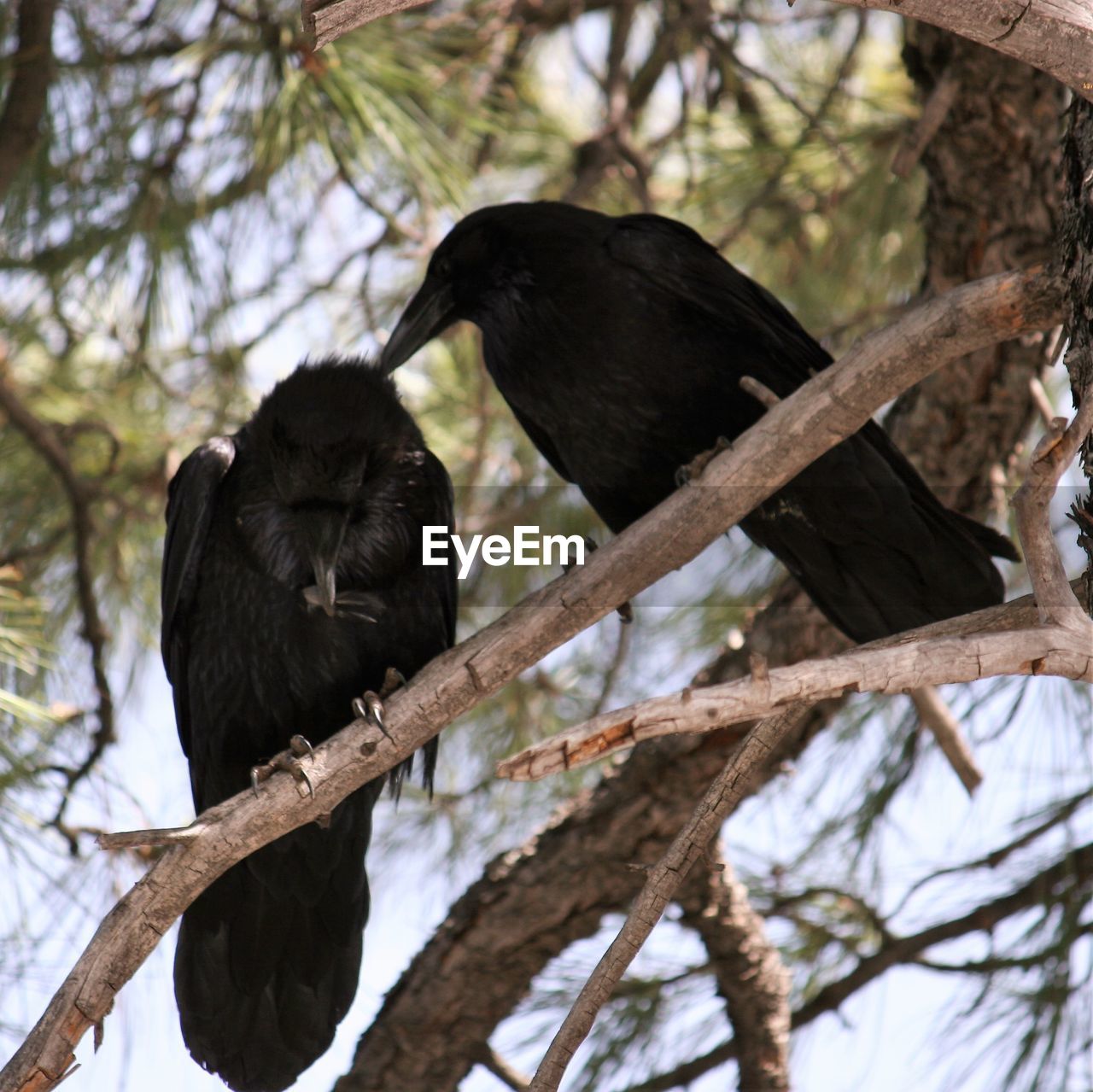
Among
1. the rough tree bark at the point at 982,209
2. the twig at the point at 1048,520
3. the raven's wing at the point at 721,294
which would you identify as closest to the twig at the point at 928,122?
the rough tree bark at the point at 982,209

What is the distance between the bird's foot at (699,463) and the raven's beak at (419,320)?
32.0 inches

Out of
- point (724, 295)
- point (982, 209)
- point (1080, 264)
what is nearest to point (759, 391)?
point (724, 295)

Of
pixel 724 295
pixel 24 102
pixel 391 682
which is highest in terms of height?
pixel 24 102

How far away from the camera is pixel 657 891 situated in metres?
2.23

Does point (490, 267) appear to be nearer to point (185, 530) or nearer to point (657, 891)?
point (185, 530)

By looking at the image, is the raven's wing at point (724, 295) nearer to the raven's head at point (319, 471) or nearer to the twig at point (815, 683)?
the raven's head at point (319, 471)

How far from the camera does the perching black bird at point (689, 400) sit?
10.1 feet

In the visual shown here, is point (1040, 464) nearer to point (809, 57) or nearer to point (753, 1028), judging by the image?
point (753, 1028)

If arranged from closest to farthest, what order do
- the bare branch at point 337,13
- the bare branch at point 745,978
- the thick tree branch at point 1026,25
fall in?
1. the bare branch at point 337,13
2. the thick tree branch at point 1026,25
3. the bare branch at point 745,978

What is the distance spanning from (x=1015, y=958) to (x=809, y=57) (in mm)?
3312

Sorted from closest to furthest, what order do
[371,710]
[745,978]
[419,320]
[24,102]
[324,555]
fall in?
[371,710], [324,555], [419,320], [24,102], [745,978]

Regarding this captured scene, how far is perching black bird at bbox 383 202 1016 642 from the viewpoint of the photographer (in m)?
3.07

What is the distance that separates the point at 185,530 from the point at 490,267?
3.09 feet

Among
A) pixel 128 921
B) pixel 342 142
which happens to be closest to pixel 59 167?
pixel 342 142
